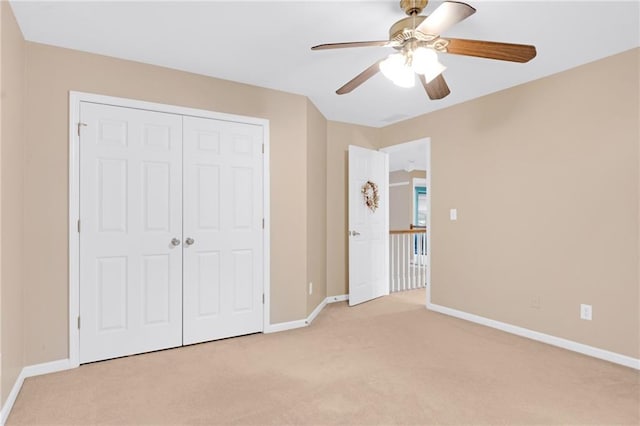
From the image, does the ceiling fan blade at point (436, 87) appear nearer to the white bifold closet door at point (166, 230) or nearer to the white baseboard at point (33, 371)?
the white bifold closet door at point (166, 230)

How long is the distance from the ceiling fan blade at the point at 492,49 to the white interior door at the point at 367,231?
259cm

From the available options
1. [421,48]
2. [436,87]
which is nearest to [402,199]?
[436,87]

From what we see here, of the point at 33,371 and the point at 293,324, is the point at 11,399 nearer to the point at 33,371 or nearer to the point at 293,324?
the point at 33,371

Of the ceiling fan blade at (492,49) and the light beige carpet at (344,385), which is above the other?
the ceiling fan blade at (492,49)

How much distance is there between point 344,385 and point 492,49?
87.4 inches

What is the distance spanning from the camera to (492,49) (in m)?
1.95

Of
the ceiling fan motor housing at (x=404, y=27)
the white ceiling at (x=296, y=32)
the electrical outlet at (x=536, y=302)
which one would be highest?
the white ceiling at (x=296, y=32)

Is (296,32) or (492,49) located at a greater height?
(296,32)

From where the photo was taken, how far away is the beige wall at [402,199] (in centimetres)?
927

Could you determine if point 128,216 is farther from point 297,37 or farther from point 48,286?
point 297,37

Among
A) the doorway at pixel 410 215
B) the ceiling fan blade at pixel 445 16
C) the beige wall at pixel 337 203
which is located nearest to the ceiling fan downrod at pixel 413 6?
the ceiling fan blade at pixel 445 16

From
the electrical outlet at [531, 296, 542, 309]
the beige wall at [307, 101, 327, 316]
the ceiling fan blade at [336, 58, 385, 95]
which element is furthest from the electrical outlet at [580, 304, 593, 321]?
the ceiling fan blade at [336, 58, 385, 95]

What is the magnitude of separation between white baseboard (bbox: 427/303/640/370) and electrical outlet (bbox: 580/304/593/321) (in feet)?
0.74

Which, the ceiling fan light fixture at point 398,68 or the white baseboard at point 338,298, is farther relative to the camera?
the white baseboard at point 338,298
